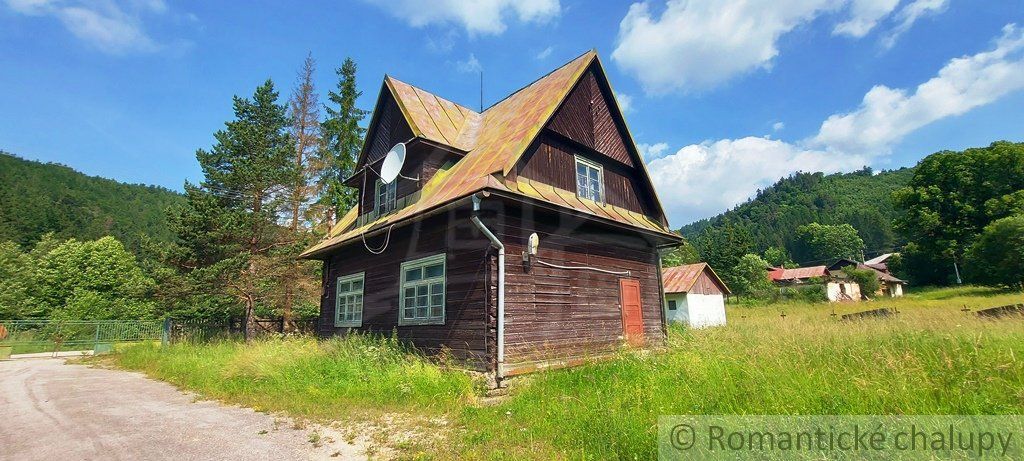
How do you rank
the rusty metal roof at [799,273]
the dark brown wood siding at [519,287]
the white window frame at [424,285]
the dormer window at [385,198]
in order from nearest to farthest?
the dark brown wood siding at [519,287]
the white window frame at [424,285]
the dormer window at [385,198]
the rusty metal roof at [799,273]

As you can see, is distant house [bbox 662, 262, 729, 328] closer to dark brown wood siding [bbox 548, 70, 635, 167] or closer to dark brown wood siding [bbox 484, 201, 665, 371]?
dark brown wood siding [bbox 548, 70, 635, 167]

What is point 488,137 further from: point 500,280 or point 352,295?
point 352,295

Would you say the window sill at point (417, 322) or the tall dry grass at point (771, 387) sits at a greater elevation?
the window sill at point (417, 322)

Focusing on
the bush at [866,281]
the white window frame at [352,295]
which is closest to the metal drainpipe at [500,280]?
the white window frame at [352,295]

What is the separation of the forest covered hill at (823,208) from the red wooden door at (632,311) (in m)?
100

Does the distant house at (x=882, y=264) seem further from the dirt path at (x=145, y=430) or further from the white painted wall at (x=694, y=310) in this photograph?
the dirt path at (x=145, y=430)

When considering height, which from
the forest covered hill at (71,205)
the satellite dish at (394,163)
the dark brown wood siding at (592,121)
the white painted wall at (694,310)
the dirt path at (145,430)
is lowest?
the dirt path at (145,430)

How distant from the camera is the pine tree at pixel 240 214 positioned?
21141 mm

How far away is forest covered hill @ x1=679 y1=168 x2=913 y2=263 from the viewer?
116 metres

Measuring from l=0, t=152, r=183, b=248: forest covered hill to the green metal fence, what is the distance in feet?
62.8

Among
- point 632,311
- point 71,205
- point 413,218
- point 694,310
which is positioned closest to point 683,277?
point 694,310

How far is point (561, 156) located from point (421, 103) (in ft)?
16.9

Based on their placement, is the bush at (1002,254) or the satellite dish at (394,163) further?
the bush at (1002,254)

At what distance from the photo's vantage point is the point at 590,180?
12.5 metres
